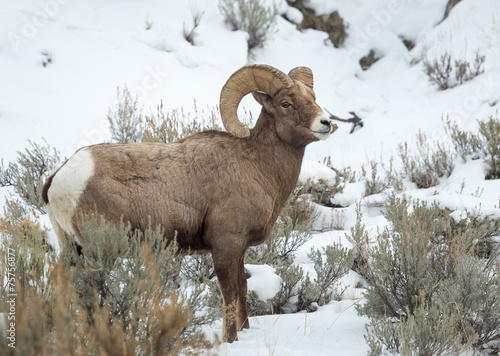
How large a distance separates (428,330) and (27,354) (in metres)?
2.39

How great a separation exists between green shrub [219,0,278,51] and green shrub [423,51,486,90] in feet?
14.4

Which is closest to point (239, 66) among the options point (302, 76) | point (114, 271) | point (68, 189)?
point (302, 76)

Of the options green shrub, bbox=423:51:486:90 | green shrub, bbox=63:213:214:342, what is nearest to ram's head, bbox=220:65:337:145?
green shrub, bbox=63:213:214:342

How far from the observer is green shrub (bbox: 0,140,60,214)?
6148mm

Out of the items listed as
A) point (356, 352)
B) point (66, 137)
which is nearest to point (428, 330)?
point (356, 352)

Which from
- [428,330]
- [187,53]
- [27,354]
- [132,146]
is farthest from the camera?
[187,53]

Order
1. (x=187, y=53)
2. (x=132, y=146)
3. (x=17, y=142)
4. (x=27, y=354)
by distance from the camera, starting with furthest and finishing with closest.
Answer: (x=187, y=53), (x=17, y=142), (x=132, y=146), (x=27, y=354)

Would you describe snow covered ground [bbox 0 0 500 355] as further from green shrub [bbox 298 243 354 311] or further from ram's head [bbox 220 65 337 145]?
ram's head [bbox 220 65 337 145]

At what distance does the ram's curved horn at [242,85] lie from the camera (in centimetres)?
372

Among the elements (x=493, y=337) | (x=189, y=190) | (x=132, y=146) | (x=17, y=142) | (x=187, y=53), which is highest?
(x=187, y=53)

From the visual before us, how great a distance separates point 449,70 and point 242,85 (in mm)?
9502

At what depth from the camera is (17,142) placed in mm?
8438

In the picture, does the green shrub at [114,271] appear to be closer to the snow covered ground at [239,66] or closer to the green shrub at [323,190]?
the snow covered ground at [239,66]

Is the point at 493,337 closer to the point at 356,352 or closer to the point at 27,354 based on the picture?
the point at 356,352
